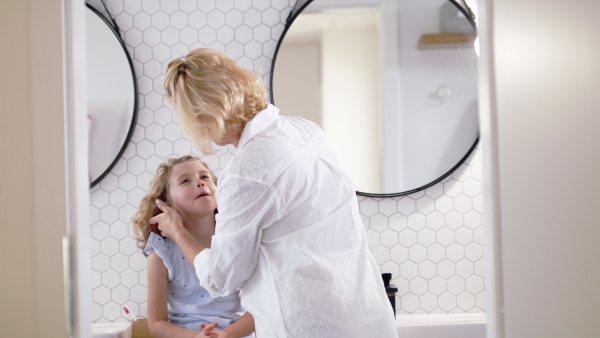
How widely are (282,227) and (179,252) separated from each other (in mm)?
667

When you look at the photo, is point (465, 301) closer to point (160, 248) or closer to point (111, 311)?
point (160, 248)

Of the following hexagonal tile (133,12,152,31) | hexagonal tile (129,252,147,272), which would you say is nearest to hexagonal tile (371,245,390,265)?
hexagonal tile (129,252,147,272)

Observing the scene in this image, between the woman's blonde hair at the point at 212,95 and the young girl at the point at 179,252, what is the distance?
411 millimetres

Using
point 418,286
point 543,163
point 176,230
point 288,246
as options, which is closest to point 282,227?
point 288,246

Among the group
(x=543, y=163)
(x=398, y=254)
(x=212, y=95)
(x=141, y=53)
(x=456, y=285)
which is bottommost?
(x=456, y=285)

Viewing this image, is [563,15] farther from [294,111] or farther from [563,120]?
[294,111]

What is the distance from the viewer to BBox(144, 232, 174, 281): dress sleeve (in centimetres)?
174

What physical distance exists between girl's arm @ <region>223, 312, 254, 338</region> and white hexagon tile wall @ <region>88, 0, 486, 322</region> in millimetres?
434

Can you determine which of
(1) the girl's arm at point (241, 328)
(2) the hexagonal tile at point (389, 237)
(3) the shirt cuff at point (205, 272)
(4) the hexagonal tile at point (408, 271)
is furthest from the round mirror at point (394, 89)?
(3) the shirt cuff at point (205, 272)

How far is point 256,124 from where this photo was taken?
4.13ft

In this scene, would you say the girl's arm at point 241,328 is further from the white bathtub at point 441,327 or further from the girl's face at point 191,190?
the white bathtub at point 441,327

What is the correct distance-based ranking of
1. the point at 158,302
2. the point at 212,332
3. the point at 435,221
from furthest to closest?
the point at 435,221
the point at 158,302
the point at 212,332

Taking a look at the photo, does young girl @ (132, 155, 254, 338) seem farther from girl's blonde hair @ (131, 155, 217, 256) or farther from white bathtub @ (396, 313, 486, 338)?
white bathtub @ (396, 313, 486, 338)

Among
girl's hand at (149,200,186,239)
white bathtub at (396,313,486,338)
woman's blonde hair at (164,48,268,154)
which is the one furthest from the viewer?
white bathtub at (396,313,486,338)
